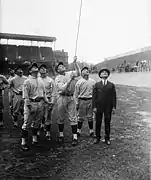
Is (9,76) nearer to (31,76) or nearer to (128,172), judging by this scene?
(31,76)

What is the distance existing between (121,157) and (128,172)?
0.50 metres

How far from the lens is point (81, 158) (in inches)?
123

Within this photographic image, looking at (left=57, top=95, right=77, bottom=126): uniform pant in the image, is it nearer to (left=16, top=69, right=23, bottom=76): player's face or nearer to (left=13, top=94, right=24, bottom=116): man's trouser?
(left=13, top=94, right=24, bottom=116): man's trouser

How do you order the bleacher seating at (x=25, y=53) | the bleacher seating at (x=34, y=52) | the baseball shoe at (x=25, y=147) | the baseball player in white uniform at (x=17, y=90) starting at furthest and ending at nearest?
the bleacher seating at (x=34, y=52)
the bleacher seating at (x=25, y=53)
the baseball player in white uniform at (x=17, y=90)
the baseball shoe at (x=25, y=147)

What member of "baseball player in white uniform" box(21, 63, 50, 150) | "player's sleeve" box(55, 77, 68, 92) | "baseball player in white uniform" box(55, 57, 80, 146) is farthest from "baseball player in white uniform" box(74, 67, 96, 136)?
"baseball player in white uniform" box(21, 63, 50, 150)

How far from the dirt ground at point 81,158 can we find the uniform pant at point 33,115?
15.5 inches

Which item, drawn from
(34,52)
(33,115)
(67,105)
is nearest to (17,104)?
(33,115)

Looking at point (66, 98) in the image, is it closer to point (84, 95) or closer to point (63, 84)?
point (63, 84)


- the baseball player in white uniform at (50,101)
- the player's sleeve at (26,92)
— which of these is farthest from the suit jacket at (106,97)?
the player's sleeve at (26,92)

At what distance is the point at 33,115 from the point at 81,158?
113cm

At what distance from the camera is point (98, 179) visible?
250 cm

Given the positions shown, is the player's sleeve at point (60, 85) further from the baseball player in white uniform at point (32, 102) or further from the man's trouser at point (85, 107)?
the man's trouser at point (85, 107)

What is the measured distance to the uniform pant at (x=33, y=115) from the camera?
362cm

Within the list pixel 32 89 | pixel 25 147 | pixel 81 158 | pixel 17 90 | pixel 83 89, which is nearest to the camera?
pixel 81 158
